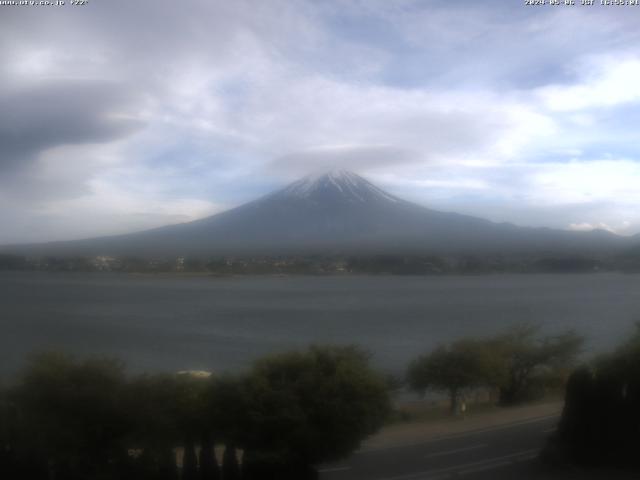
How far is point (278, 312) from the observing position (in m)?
19.5

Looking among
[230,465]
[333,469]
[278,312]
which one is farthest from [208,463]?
[278,312]

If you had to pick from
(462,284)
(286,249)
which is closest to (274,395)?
(462,284)

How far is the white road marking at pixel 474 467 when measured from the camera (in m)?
5.49

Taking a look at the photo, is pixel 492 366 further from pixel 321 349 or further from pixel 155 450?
pixel 155 450

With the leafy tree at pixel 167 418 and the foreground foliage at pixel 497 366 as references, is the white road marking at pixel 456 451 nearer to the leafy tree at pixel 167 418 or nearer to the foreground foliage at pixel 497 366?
the leafy tree at pixel 167 418

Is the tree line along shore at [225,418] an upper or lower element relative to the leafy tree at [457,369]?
upper

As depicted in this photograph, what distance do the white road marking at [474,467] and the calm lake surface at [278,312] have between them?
5079mm

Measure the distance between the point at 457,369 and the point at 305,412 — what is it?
4.70 meters

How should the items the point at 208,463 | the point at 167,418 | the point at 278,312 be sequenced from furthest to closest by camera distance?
the point at 278,312 → the point at 167,418 → the point at 208,463

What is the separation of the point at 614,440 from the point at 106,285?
740 inches

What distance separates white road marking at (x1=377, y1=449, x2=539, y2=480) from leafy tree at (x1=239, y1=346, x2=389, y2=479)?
0.53 metres

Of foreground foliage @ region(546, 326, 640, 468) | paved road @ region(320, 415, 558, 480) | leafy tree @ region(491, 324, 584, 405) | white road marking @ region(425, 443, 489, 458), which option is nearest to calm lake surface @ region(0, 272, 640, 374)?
leafy tree @ region(491, 324, 584, 405)

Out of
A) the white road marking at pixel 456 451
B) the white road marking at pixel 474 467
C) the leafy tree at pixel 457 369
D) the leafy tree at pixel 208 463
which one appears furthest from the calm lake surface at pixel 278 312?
the white road marking at pixel 474 467

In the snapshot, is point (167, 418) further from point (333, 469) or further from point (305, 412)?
point (333, 469)
